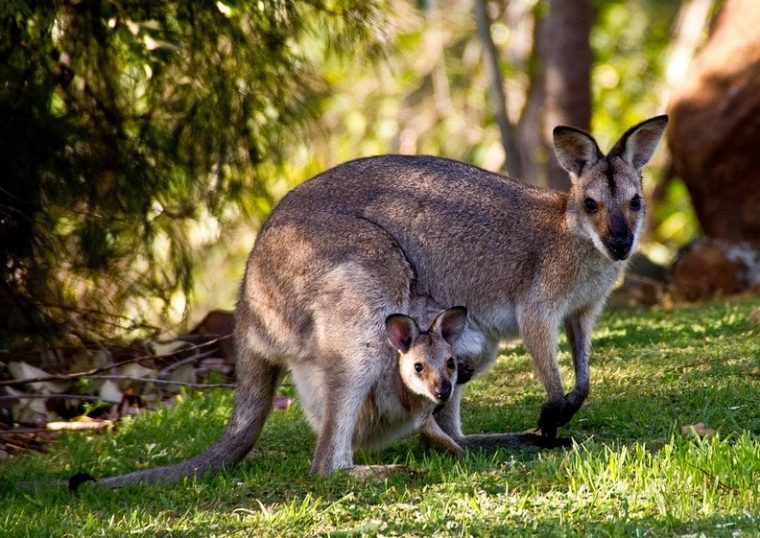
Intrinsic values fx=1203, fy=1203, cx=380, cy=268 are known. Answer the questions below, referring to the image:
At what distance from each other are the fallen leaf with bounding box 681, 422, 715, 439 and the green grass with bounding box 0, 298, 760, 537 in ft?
0.16

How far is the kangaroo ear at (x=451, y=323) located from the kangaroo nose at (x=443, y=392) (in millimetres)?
376

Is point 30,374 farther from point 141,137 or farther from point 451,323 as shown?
point 451,323

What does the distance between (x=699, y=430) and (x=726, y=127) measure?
266 inches

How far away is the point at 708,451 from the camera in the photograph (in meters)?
4.75

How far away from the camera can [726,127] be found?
1165 centimetres

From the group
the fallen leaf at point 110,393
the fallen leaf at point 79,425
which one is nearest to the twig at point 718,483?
the fallen leaf at point 79,425

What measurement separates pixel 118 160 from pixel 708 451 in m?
5.30

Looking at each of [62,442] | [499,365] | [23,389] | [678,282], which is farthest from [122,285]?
[678,282]

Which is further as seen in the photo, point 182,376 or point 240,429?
point 182,376

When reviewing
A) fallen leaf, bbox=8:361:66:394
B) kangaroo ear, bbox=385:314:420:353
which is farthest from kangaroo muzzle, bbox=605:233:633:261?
fallen leaf, bbox=8:361:66:394

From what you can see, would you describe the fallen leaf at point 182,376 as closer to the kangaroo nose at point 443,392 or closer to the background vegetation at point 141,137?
the background vegetation at point 141,137

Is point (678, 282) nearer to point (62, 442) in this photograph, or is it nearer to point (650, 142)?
point (650, 142)

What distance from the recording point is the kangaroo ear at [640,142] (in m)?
6.29

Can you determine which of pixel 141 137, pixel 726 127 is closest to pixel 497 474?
pixel 141 137
